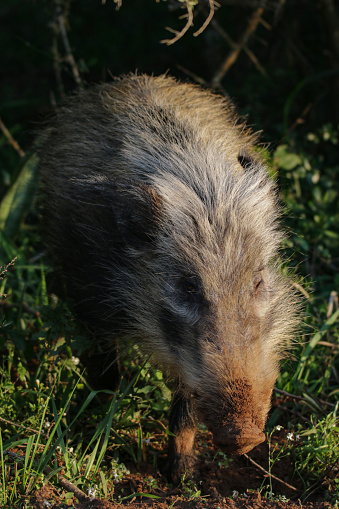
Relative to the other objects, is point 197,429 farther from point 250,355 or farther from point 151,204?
point 151,204

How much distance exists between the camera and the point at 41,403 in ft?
11.4

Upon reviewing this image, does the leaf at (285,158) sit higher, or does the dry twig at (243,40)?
the dry twig at (243,40)

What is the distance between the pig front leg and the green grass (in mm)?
138

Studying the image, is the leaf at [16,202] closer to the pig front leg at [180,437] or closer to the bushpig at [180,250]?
the bushpig at [180,250]

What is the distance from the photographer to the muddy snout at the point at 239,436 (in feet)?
8.39

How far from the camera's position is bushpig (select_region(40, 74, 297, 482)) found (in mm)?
2734

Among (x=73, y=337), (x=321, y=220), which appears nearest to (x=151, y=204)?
(x=73, y=337)

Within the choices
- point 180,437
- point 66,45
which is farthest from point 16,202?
point 180,437

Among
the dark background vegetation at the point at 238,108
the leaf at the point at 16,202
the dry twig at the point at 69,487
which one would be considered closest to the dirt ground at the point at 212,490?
the dry twig at the point at 69,487

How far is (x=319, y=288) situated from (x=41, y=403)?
2.38 meters

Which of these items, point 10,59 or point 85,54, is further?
point 10,59

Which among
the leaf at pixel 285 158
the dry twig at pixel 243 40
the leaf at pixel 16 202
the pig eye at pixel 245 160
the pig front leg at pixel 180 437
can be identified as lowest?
the leaf at pixel 16 202

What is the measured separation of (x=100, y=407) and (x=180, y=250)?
1.17 metres

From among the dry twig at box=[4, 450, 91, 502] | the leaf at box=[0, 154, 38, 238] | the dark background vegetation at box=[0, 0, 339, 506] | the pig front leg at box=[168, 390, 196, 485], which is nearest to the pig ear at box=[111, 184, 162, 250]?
the dark background vegetation at box=[0, 0, 339, 506]
